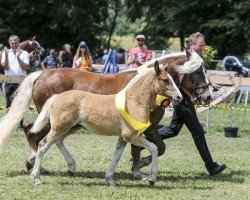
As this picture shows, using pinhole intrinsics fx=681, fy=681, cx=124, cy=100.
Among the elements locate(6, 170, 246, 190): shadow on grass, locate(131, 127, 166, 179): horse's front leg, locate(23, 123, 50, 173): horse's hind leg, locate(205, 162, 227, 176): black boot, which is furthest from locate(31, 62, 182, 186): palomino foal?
locate(205, 162, 227, 176): black boot

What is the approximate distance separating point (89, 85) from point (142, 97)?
1.16m

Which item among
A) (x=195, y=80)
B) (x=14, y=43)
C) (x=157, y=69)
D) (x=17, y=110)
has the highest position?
(x=157, y=69)

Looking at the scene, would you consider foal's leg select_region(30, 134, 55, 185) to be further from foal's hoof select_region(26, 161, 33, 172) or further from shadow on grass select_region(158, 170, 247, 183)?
shadow on grass select_region(158, 170, 247, 183)

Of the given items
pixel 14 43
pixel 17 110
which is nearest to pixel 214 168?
pixel 17 110

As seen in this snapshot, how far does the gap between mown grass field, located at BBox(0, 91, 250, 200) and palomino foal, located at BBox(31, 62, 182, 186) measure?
349 mm

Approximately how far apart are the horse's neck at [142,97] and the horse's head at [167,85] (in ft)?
0.45

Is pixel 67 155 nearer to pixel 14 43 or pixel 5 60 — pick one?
pixel 14 43

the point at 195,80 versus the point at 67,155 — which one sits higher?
the point at 195,80

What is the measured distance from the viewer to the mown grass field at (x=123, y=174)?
27.9 ft

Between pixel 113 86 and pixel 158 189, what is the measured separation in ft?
5.75

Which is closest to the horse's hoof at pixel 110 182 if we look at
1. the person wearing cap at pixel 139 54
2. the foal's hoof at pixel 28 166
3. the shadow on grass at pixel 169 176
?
the shadow on grass at pixel 169 176

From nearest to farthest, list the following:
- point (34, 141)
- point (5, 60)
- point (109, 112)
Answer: point (109, 112) → point (34, 141) → point (5, 60)

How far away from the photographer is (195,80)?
9.70m

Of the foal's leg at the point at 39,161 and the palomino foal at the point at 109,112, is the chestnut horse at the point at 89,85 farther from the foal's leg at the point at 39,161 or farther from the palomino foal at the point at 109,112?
the foal's leg at the point at 39,161
